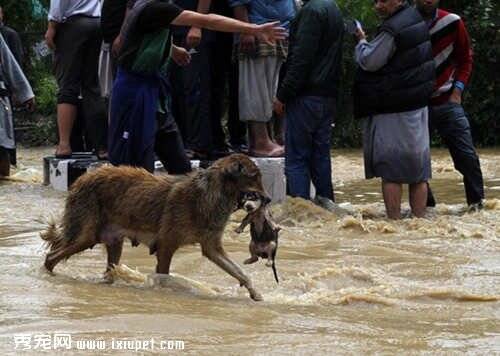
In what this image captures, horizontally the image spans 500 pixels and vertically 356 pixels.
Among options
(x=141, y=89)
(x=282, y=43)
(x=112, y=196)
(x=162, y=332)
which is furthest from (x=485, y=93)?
(x=162, y=332)

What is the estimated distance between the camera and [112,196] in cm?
695

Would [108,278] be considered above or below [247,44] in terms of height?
below

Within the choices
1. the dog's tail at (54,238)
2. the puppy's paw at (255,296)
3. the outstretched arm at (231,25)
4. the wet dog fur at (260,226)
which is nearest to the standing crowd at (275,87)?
the outstretched arm at (231,25)

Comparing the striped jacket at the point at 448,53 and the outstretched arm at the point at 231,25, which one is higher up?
the outstretched arm at the point at 231,25

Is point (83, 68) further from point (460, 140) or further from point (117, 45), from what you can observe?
point (460, 140)

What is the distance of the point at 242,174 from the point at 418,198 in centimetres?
356

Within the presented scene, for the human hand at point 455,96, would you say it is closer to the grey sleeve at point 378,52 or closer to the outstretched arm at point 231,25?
the grey sleeve at point 378,52

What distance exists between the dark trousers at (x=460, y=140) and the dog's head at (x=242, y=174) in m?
3.88

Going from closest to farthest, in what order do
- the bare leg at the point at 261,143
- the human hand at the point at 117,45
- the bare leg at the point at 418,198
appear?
the human hand at the point at 117,45
the bare leg at the point at 418,198
the bare leg at the point at 261,143

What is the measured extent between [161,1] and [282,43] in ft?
9.94

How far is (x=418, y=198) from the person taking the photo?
9.84m

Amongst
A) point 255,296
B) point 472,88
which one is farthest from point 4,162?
point 472,88

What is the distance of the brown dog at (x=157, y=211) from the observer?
663 centimetres

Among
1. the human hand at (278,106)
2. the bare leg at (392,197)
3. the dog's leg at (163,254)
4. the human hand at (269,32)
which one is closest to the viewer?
the dog's leg at (163,254)
